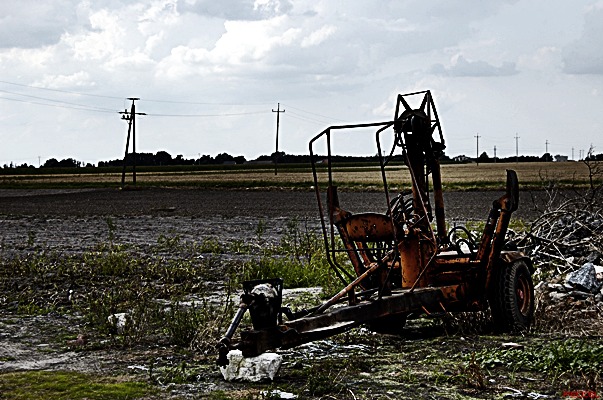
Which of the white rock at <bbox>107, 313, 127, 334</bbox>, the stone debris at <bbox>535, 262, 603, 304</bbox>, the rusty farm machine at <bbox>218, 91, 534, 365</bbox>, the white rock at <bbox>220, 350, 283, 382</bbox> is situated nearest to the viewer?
the white rock at <bbox>220, 350, 283, 382</bbox>

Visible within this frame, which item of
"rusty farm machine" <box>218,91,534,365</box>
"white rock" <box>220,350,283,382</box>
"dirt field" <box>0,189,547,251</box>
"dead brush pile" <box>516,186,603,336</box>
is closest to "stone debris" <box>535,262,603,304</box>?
"dead brush pile" <box>516,186,603,336</box>

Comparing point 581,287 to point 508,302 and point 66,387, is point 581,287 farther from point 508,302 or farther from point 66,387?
point 66,387

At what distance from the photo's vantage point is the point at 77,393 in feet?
21.7

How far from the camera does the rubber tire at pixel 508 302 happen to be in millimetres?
8281

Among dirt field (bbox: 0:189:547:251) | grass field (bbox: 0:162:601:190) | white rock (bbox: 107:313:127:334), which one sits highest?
grass field (bbox: 0:162:601:190)

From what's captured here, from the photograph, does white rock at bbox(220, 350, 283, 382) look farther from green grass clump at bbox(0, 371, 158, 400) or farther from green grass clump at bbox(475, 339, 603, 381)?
green grass clump at bbox(475, 339, 603, 381)

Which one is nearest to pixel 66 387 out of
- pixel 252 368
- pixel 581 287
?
pixel 252 368

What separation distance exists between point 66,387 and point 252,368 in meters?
1.56

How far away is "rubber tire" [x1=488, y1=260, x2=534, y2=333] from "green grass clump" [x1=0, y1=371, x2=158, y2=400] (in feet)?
11.9

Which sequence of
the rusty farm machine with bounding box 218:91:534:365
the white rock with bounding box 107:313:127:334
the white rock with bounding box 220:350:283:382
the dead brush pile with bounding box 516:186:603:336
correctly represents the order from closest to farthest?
1. the white rock with bounding box 220:350:283:382
2. the rusty farm machine with bounding box 218:91:534:365
3. the dead brush pile with bounding box 516:186:603:336
4. the white rock with bounding box 107:313:127:334

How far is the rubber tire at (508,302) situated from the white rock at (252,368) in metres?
2.68

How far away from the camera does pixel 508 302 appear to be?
325 inches

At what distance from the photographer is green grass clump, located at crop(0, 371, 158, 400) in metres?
6.53

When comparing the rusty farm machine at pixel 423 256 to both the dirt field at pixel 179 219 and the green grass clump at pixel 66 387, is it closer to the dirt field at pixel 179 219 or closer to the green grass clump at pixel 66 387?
the green grass clump at pixel 66 387
